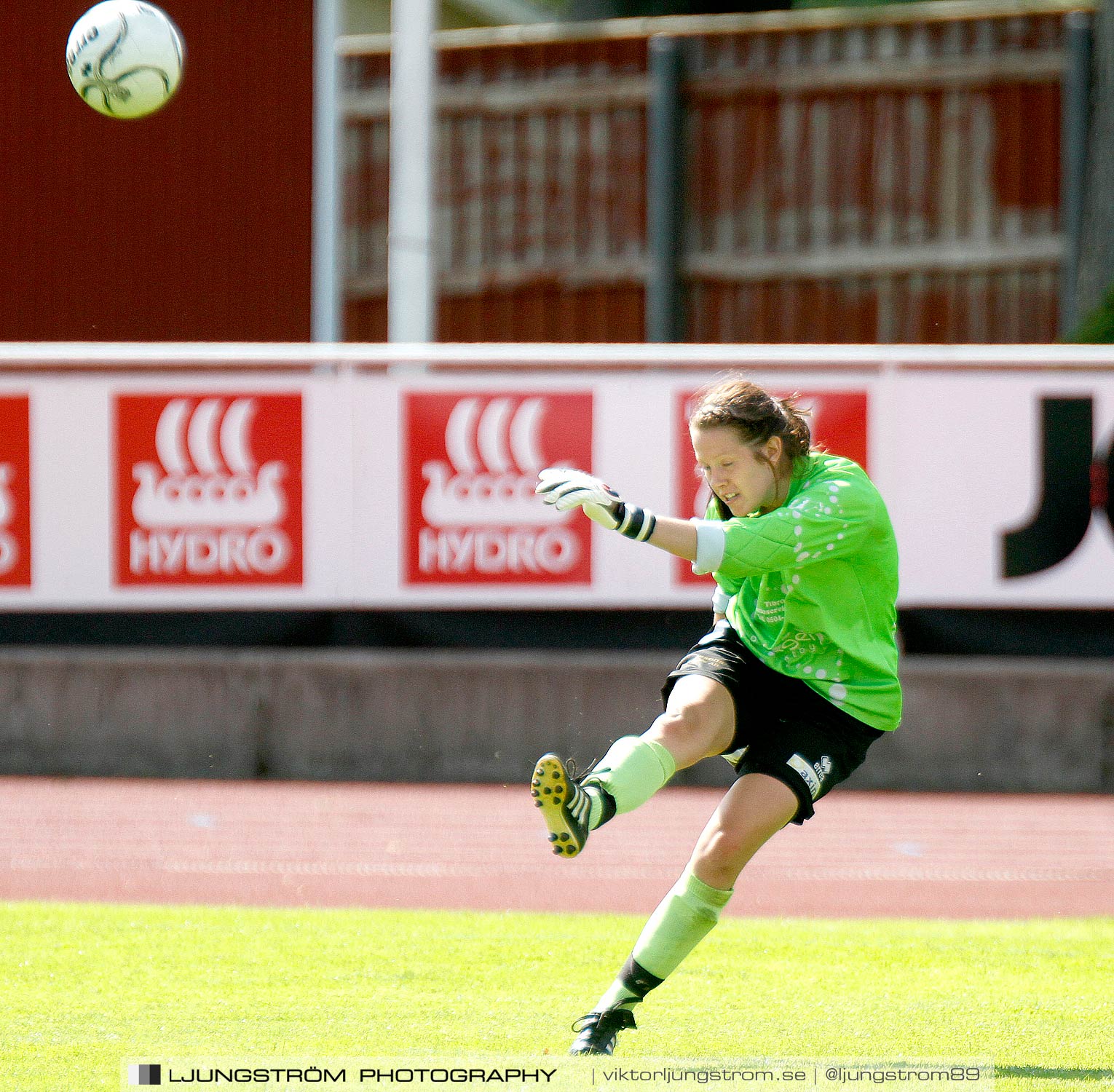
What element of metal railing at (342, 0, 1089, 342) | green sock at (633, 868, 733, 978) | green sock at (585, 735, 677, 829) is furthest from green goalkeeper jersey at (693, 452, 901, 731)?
metal railing at (342, 0, 1089, 342)

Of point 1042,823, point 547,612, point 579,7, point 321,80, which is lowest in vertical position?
point 1042,823

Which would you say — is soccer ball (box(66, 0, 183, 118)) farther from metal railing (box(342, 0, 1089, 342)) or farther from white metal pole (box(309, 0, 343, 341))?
metal railing (box(342, 0, 1089, 342))

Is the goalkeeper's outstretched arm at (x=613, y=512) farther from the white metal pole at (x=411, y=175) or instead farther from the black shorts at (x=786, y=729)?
the white metal pole at (x=411, y=175)

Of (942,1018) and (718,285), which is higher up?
(718,285)

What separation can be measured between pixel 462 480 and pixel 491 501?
0.22m

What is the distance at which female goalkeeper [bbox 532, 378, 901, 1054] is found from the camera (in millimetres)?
4613

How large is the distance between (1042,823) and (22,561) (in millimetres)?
6217

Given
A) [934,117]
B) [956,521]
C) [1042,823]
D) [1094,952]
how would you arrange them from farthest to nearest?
1. [934,117]
2. [956,521]
3. [1042,823]
4. [1094,952]

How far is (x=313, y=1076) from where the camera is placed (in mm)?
4398

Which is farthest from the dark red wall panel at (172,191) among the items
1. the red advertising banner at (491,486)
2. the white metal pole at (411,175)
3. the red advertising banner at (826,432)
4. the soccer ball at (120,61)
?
the soccer ball at (120,61)

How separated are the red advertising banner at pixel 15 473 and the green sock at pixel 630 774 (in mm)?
7621

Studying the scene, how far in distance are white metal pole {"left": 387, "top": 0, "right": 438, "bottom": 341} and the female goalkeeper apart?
8.93m

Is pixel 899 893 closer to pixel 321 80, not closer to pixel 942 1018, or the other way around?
pixel 942 1018

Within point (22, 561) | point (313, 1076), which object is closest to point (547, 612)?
point (22, 561)
